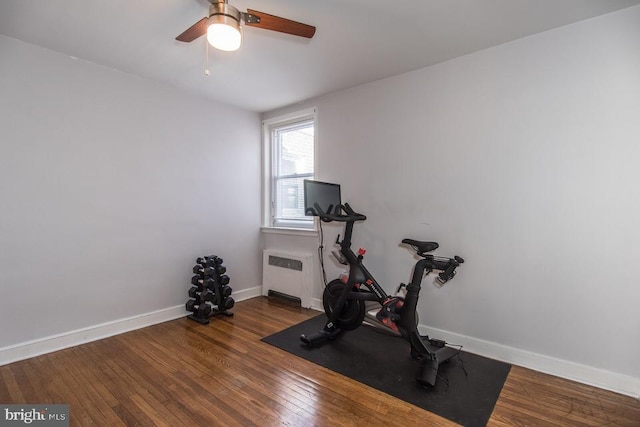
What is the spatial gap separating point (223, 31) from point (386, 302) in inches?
89.1

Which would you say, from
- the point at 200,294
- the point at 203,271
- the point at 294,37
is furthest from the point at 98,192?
the point at 294,37

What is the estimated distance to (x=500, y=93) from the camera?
2.57m

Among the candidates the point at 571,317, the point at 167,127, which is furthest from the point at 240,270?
the point at 571,317

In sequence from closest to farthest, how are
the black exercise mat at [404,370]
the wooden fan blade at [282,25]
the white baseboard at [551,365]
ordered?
1. the wooden fan blade at [282,25]
2. the black exercise mat at [404,370]
3. the white baseboard at [551,365]

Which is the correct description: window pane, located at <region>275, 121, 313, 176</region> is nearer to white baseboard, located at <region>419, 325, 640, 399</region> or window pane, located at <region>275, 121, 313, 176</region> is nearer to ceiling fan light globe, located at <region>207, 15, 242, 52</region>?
ceiling fan light globe, located at <region>207, 15, 242, 52</region>

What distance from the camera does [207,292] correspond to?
3.37m

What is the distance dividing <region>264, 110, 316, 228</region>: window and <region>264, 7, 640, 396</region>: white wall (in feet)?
3.89

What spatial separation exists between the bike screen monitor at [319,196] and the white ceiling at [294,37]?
117 centimetres

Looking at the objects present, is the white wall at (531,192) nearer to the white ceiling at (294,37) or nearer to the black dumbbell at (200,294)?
the white ceiling at (294,37)

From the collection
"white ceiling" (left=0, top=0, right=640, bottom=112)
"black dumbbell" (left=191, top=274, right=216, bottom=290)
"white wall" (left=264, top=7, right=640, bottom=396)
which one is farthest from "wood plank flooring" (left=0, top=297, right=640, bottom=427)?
"white ceiling" (left=0, top=0, right=640, bottom=112)

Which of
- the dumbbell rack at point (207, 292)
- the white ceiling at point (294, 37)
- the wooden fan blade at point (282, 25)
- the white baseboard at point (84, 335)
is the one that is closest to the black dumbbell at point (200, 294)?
the dumbbell rack at point (207, 292)

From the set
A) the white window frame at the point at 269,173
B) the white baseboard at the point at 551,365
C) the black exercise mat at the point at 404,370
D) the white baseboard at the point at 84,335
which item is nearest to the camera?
the black exercise mat at the point at 404,370

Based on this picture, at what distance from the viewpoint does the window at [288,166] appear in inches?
162

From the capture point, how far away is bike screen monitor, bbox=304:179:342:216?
2709mm
